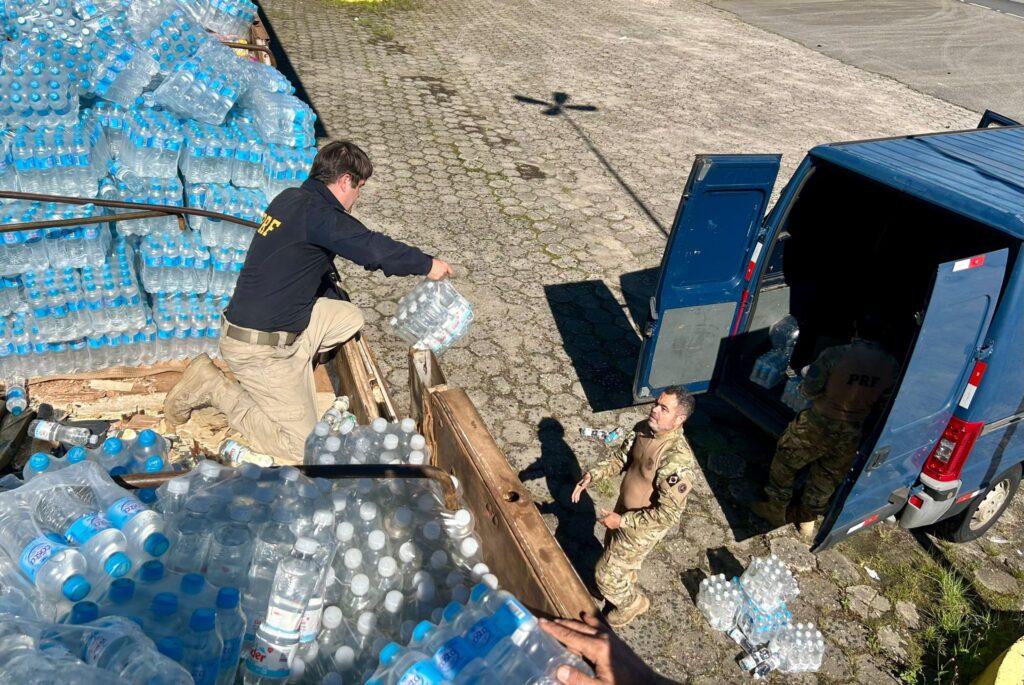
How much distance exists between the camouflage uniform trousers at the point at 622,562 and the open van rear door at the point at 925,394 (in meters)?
1.14

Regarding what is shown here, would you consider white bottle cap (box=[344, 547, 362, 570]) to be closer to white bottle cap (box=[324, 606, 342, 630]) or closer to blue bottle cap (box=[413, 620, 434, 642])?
white bottle cap (box=[324, 606, 342, 630])

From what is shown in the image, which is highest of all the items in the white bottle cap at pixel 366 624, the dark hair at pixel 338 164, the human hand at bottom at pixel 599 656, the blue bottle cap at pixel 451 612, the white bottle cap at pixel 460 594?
the dark hair at pixel 338 164

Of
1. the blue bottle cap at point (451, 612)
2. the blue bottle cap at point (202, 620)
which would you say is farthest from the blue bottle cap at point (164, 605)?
the blue bottle cap at point (451, 612)

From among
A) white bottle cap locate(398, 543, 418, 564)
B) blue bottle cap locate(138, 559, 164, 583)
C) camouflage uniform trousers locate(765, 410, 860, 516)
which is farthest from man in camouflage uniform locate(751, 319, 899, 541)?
blue bottle cap locate(138, 559, 164, 583)

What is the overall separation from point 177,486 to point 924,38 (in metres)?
23.8

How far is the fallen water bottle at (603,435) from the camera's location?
620 cm

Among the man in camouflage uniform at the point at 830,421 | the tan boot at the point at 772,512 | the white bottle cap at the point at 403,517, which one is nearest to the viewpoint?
the white bottle cap at the point at 403,517

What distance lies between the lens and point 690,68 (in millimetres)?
16188

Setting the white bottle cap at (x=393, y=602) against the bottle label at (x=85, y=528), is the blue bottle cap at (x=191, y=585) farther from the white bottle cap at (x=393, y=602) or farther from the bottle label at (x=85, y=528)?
the white bottle cap at (x=393, y=602)

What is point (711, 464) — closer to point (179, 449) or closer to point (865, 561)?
point (865, 561)

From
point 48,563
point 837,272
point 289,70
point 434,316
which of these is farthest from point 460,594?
point 289,70

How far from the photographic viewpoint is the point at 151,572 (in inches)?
105

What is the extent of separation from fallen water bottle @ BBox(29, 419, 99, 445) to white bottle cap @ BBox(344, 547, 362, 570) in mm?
2481

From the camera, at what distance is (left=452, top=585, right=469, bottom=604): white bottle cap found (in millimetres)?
3211
